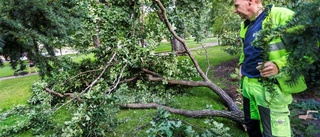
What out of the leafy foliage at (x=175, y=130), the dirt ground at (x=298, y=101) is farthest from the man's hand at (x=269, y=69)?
the leafy foliage at (x=175, y=130)

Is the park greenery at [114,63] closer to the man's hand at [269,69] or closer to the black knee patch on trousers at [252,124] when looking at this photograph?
the man's hand at [269,69]

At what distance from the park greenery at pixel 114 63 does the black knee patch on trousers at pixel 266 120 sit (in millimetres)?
604

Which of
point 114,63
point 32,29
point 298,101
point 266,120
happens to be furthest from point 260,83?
point 114,63

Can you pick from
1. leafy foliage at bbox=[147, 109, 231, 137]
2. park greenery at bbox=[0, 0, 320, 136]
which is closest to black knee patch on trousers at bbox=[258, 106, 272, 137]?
park greenery at bbox=[0, 0, 320, 136]

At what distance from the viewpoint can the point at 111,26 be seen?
4.05m

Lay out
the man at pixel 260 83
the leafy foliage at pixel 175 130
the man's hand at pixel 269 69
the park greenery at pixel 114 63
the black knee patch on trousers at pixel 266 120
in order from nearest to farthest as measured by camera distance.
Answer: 1. the man's hand at pixel 269 69
2. the man at pixel 260 83
3. the black knee patch on trousers at pixel 266 120
4. the park greenery at pixel 114 63
5. the leafy foliage at pixel 175 130

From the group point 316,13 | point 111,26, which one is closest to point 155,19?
point 111,26

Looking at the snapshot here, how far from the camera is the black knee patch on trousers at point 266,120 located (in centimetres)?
150

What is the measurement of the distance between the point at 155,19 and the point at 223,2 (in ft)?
21.2

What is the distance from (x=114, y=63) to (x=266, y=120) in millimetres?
3247

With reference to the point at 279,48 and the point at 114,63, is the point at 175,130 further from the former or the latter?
the point at 114,63

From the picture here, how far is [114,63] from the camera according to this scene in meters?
4.18

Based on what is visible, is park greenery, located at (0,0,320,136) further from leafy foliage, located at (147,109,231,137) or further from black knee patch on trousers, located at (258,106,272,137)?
black knee patch on trousers, located at (258,106,272,137)

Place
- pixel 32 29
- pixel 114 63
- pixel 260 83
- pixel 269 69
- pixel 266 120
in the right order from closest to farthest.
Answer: pixel 269 69, pixel 260 83, pixel 266 120, pixel 32 29, pixel 114 63
